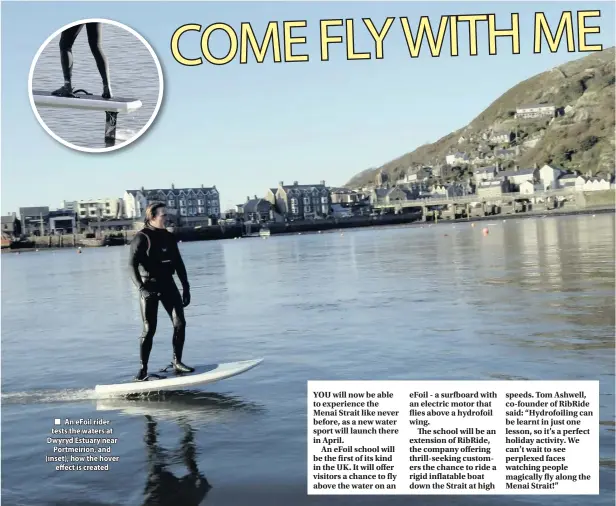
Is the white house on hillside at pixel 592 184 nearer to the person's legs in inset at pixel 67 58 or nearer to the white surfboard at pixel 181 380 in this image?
the white surfboard at pixel 181 380

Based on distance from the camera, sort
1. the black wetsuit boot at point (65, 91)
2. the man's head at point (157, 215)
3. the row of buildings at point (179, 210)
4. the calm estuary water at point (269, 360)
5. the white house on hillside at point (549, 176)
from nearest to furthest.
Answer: the calm estuary water at point (269, 360) → the man's head at point (157, 215) → the black wetsuit boot at point (65, 91) → the row of buildings at point (179, 210) → the white house on hillside at point (549, 176)

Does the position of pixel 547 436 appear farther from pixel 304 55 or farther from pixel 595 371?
pixel 304 55

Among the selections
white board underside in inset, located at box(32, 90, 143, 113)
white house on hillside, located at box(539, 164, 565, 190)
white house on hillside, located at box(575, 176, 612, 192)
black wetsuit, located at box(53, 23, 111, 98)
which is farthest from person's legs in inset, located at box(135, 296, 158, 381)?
white house on hillside, located at box(539, 164, 565, 190)

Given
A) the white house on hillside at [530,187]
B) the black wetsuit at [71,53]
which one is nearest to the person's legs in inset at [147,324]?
the black wetsuit at [71,53]

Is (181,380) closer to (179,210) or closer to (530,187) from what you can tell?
(179,210)

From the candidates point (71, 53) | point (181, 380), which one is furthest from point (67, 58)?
point (181, 380)

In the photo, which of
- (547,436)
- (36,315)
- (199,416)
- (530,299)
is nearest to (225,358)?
(199,416)

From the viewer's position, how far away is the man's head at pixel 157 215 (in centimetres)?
966

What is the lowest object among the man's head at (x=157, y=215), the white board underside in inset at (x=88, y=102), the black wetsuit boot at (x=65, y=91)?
the man's head at (x=157, y=215)

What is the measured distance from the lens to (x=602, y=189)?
16838 cm

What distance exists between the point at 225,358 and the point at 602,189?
17115cm

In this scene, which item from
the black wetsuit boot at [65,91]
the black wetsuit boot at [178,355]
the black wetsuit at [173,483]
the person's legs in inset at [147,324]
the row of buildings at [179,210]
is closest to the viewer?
the black wetsuit at [173,483]

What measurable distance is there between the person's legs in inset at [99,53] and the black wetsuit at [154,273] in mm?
1956

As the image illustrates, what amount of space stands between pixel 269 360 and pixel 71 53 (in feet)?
19.0
